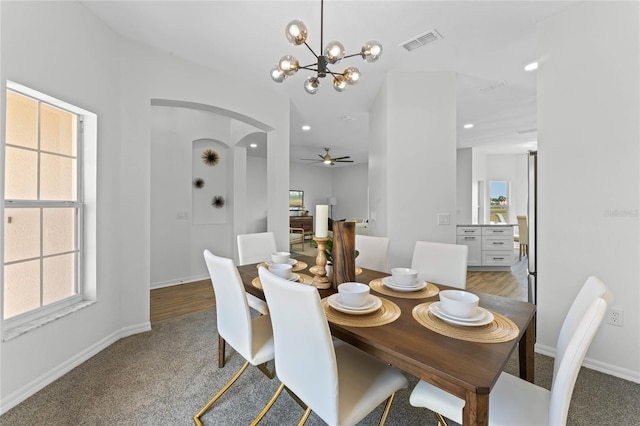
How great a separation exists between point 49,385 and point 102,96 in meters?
2.19

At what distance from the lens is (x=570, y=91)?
206cm

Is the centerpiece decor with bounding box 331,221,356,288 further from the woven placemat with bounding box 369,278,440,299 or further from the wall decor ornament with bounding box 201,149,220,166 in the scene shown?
the wall decor ornament with bounding box 201,149,220,166

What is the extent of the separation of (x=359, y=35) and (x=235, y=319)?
2.47 m

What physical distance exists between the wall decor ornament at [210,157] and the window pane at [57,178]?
7.87 ft

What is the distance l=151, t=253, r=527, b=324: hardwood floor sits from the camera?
10.2ft

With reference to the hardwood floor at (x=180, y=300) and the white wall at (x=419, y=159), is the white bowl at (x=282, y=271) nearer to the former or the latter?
the white wall at (x=419, y=159)

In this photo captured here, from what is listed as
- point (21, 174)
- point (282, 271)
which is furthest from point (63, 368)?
point (282, 271)

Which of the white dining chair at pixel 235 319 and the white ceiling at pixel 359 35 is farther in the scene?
the white ceiling at pixel 359 35

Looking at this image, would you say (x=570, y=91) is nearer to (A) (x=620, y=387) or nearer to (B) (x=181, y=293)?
(A) (x=620, y=387)

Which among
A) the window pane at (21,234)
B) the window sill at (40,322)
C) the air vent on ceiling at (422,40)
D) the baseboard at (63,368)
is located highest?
the air vent on ceiling at (422,40)

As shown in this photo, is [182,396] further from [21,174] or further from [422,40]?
[422,40]

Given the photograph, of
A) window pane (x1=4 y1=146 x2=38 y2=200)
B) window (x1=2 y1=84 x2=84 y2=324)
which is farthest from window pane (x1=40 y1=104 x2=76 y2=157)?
window pane (x1=4 y1=146 x2=38 y2=200)

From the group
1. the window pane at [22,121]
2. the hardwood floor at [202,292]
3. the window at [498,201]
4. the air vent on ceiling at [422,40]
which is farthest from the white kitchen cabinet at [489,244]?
the window pane at [22,121]

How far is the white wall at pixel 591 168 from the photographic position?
1.84m
